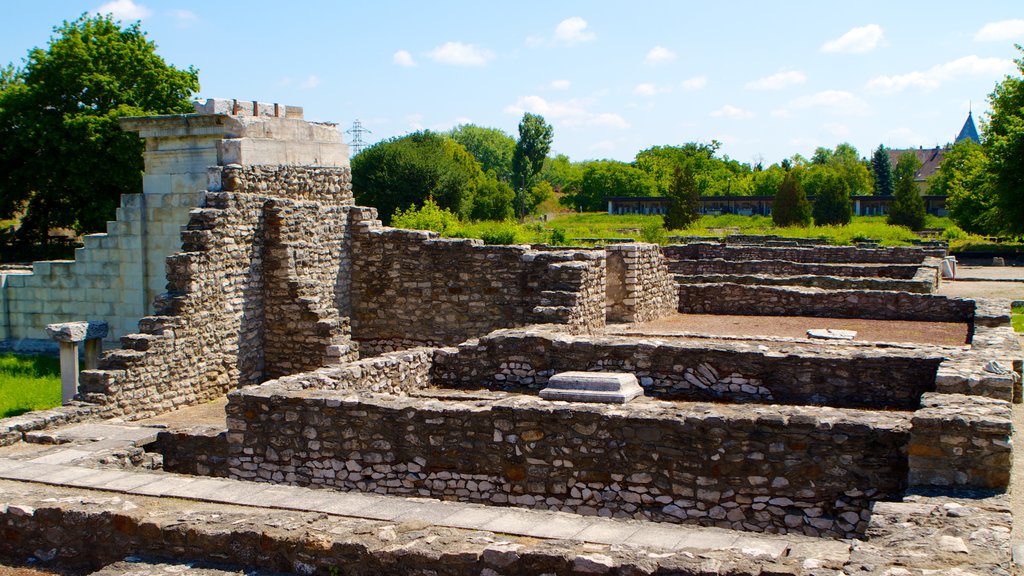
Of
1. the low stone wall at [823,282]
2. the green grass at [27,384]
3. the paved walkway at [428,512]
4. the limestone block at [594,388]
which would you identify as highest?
the low stone wall at [823,282]

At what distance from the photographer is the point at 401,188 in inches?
1903

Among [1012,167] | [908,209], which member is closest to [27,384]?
[1012,167]

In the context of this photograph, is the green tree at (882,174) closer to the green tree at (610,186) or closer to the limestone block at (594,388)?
the green tree at (610,186)

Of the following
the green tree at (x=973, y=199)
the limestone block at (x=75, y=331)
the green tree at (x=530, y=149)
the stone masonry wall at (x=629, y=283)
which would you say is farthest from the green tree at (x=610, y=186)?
the limestone block at (x=75, y=331)

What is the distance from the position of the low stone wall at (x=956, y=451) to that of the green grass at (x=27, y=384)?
37.9ft

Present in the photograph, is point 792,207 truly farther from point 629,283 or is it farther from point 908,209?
point 629,283

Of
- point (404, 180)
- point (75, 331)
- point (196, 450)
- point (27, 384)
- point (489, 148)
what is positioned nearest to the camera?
point (196, 450)

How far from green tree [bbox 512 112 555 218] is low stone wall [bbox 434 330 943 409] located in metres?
75.0

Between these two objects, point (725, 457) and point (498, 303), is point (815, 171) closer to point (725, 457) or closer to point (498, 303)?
point (498, 303)

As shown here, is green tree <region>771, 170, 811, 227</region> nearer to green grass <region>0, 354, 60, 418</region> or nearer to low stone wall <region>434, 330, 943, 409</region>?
green grass <region>0, 354, 60, 418</region>

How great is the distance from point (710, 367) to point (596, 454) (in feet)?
11.1

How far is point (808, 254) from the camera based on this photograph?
31.7 metres

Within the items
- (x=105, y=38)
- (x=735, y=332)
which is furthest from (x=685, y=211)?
(x=735, y=332)

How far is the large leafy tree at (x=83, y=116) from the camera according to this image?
110ft
